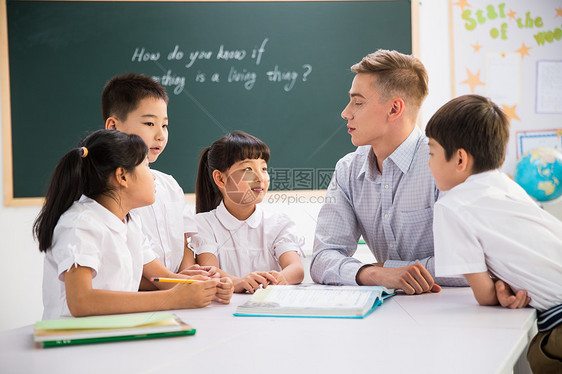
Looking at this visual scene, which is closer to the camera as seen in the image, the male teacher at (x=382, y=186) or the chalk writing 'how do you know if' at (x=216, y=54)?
the male teacher at (x=382, y=186)

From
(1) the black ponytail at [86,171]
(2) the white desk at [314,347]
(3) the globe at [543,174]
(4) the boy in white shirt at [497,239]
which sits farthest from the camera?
(3) the globe at [543,174]

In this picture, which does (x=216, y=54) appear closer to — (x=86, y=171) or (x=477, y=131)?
(x=86, y=171)

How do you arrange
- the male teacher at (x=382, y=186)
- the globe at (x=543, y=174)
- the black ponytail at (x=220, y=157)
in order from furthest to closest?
the globe at (x=543, y=174), the black ponytail at (x=220, y=157), the male teacher at (x=382, y=186)

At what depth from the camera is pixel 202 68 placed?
3.01 m

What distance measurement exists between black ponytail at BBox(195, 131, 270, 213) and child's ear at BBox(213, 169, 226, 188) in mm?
14

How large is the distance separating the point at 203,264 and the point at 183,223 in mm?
168

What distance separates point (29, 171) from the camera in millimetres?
2955

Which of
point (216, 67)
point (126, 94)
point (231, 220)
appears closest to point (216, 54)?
point (216, 67)

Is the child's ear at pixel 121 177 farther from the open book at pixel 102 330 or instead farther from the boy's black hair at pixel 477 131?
the boy's black hair at pixel 477 131

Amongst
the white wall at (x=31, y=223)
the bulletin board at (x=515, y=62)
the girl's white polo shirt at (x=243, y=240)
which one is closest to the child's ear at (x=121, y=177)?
the girl's white polo shirt at (x=243, y=240)

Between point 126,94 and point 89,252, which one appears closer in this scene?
point 89,252

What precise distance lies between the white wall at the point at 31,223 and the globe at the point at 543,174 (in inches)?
6.2

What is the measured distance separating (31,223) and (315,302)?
225cm

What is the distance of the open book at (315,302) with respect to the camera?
1190mm
